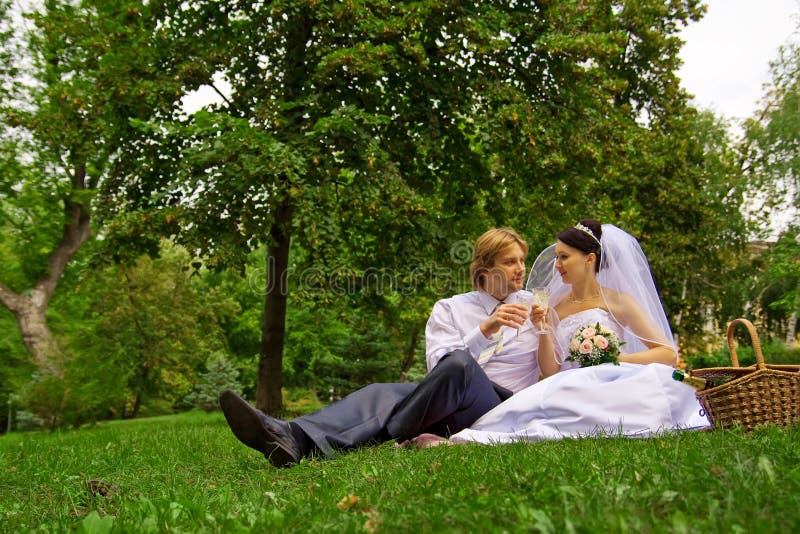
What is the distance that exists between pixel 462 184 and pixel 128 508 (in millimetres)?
10469

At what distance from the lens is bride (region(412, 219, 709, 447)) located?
509 centimetres

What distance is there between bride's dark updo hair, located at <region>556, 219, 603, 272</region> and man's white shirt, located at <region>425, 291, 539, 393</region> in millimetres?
670

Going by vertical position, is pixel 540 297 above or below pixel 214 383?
above

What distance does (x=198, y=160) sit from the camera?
10203 millimetres

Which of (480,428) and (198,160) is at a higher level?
(198,160)

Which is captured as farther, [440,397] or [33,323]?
[33,323]

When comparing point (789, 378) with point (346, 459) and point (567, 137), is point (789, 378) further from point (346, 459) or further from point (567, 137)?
point (567, 137)

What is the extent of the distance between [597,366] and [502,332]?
865 mm

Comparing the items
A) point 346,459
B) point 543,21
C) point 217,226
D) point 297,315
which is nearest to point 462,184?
point 543,21

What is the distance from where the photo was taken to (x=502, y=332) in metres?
5.97

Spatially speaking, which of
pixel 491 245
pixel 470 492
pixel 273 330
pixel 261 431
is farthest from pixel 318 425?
pixel 273 330

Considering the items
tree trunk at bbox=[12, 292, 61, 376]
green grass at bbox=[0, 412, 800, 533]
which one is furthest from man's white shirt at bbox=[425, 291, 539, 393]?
tree trunk at bbox=[12, 292, 61, 376]

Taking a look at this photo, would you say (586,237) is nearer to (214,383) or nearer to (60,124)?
(60,124)

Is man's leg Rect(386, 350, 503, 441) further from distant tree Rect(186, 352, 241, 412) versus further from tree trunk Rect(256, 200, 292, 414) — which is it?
distant tree Rect(186, 352, 241, 412)
